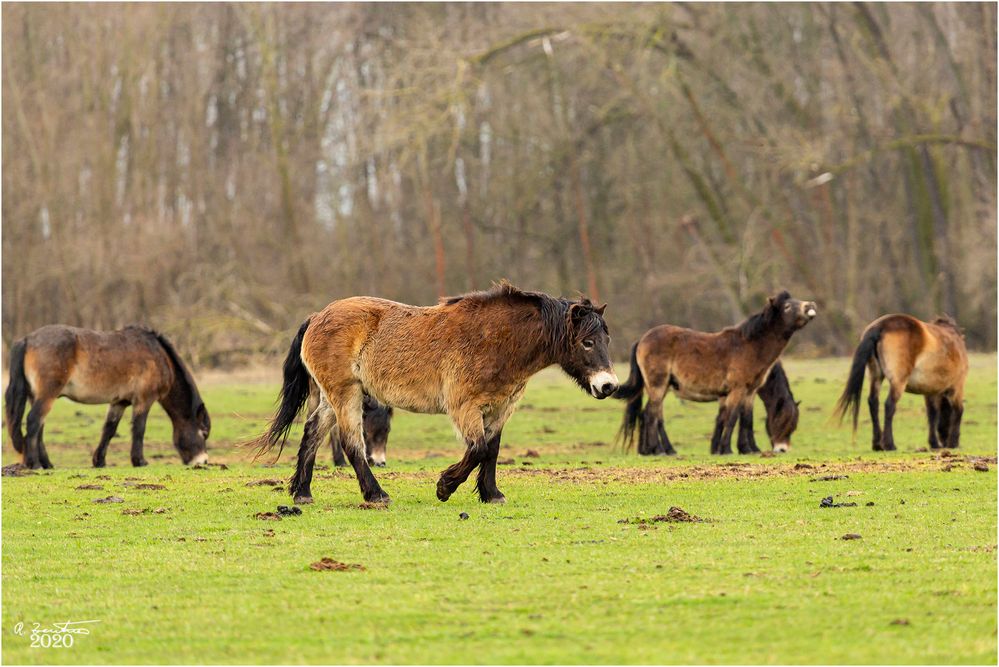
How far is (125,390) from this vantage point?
51.1 feet

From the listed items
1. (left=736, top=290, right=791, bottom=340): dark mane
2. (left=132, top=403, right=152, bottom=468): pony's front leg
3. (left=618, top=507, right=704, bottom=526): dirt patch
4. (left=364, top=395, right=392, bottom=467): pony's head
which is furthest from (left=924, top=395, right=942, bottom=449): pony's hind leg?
(left=132, top=403, right=152, bottom=468): pony's front leg

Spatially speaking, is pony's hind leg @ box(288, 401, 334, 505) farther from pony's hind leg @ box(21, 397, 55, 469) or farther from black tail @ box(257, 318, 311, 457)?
pony's hind leg @ box(21, 397, 55, 469)

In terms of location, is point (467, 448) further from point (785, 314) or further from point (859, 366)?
point (859, 366)

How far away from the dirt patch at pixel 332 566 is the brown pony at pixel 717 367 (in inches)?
340

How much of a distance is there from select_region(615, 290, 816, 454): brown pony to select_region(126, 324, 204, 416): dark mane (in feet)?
17.7

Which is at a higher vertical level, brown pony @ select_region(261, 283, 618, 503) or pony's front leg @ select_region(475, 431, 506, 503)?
brown pony @ select_region(261, 283, 618, 503)

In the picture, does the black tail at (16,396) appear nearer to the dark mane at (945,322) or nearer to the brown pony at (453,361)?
the brown pony at (453,361)

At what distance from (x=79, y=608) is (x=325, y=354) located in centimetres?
417

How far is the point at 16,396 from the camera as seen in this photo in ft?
48.0

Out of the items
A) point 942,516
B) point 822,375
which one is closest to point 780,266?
point 822,375

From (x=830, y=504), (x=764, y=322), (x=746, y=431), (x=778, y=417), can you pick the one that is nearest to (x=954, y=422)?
(x=778, y=417)

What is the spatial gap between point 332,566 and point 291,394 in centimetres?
386

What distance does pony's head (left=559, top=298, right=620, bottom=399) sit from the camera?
404 inches

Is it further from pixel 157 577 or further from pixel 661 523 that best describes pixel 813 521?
pixel 157 577
